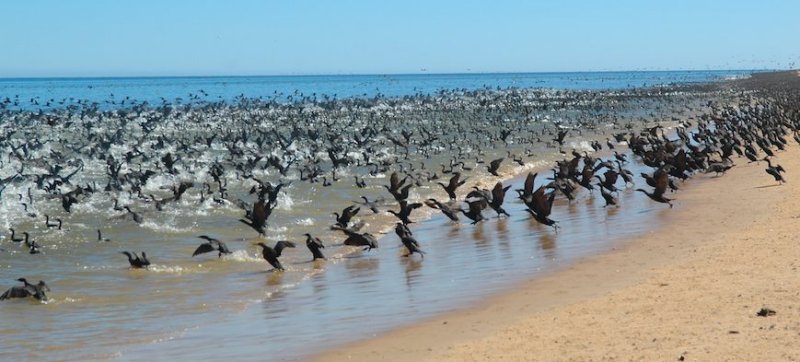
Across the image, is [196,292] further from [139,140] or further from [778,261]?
[139,140]

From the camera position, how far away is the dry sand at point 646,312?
718 cm

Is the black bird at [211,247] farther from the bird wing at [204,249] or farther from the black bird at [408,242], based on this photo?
the black bird at [408,242]

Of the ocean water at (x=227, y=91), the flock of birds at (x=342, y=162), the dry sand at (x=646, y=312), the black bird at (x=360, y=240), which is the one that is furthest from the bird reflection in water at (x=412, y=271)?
the ocean water at (x=227, y=91)

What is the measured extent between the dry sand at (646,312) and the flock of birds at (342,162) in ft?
9.33

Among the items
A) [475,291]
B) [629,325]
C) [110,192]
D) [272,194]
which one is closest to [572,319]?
[629,325]

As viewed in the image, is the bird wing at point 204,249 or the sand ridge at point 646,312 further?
the bird wing at point 204,249

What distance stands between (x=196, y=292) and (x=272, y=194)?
5.63 metres

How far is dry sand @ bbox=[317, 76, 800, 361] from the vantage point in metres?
7.18

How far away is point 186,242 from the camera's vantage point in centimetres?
1455

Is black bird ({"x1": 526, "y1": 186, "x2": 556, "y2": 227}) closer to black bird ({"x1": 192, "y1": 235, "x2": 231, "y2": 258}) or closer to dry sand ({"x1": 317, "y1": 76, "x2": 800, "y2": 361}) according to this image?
dry sand ({"x1": 317, "y1": 76, "x2": 800, "y2": 361})

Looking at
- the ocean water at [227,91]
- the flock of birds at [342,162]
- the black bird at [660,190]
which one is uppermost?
the black bird at [660,190]

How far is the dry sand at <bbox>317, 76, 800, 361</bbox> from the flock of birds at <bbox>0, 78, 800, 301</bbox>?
2.84 metres

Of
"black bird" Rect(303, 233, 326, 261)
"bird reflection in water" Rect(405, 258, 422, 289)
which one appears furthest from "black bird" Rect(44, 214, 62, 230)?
"bird reflection in water" Rect(405, 258, 422, 289)

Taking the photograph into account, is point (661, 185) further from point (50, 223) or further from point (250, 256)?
point (50, 223)
